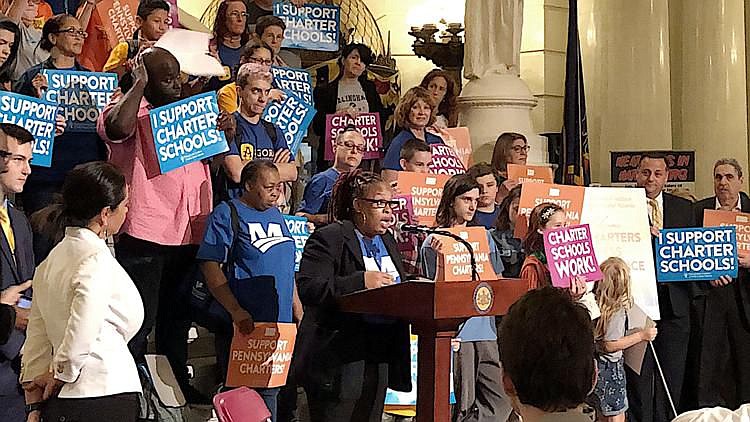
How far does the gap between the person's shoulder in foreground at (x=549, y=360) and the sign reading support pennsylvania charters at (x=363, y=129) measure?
4.04 metres

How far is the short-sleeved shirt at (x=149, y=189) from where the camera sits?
205 inches

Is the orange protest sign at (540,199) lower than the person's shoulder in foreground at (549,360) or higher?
higher

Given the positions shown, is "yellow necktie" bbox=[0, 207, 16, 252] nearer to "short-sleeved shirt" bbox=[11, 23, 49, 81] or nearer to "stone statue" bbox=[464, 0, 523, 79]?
"short-sleeved shirt" bbox=[11, 23, 49, 81]

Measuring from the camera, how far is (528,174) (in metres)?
6.82

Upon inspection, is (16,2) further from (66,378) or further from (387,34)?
(387,34)

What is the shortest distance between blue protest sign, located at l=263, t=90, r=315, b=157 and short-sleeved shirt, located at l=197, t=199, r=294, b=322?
→ 2.52 ft

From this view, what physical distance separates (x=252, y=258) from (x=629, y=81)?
5190mm

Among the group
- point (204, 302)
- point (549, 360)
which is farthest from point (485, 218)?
point (549, 360)

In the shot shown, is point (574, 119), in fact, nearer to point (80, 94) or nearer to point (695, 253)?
point (695, 253)

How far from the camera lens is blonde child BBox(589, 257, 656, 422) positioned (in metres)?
5.96

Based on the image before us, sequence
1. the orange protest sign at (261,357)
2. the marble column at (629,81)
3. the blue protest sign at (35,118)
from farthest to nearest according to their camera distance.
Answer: the marble column at (629,81), the orange protest sign at (261,357), the blue protest sign at (35,118)

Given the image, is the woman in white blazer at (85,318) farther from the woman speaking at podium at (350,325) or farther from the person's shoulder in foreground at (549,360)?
the person's shoulder in foreground at (549,360)

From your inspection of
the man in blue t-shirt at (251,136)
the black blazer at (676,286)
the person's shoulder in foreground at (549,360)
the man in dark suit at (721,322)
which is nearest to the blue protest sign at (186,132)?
the man in blue t-shirt at (251,136)

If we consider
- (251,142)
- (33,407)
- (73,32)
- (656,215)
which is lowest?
(33,407)
